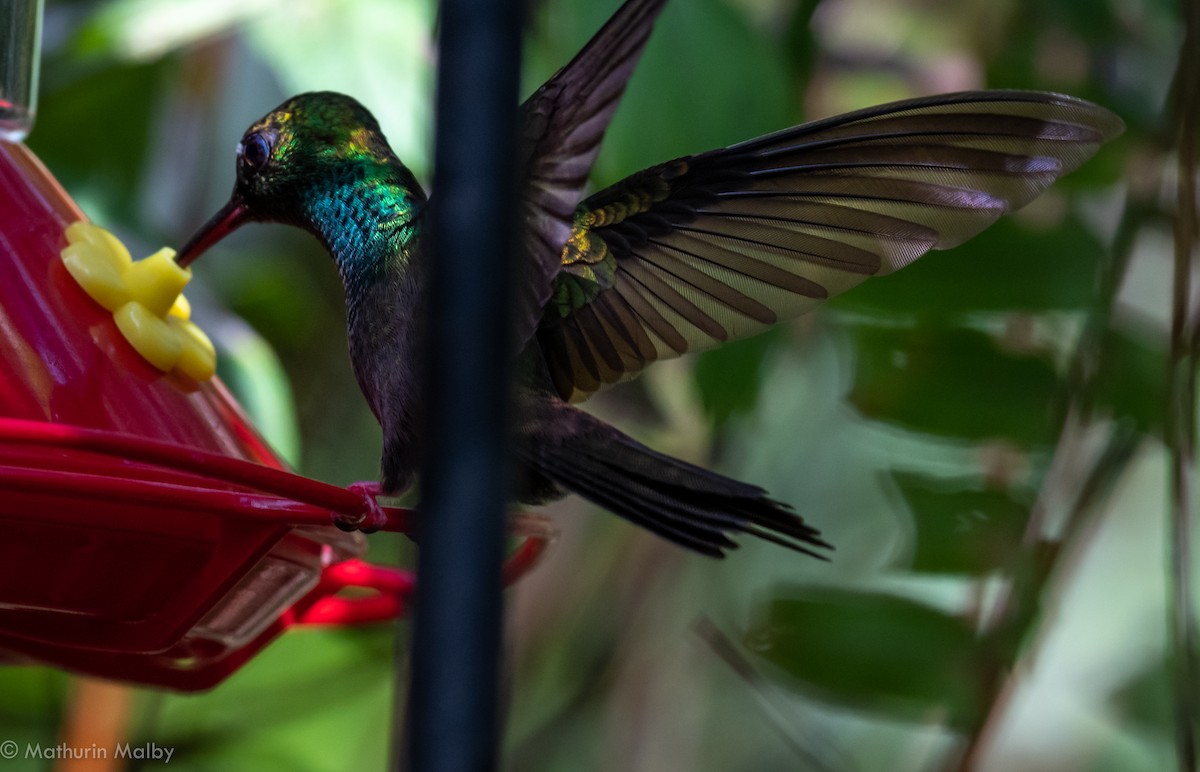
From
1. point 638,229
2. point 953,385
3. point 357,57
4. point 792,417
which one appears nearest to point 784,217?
point 638,229

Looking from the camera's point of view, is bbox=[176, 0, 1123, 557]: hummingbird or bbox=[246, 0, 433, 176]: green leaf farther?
bbox=[246, 0, 433, 176]: green leaf

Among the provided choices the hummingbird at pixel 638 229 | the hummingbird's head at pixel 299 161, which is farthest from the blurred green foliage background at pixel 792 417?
the hummingbird's head at pixel 299 161

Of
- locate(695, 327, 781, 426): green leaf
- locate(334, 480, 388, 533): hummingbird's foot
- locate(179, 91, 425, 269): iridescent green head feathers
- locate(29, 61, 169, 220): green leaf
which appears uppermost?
locate(29, 61, 169, 220): green leaf

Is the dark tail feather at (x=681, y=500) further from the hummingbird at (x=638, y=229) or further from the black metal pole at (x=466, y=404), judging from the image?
the black metal pole at (x=466, y=404)

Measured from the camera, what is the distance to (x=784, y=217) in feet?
4.18

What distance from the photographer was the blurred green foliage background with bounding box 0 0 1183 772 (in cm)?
184

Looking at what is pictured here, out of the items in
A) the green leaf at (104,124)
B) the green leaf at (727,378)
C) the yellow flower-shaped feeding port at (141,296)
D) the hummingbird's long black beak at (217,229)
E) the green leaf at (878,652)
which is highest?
the green leaf at (104,124)

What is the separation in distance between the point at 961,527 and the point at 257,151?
1.10m

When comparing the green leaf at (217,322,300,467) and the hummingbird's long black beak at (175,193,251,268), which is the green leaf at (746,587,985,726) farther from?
the hummingbird's long black beak at (175,193,251,268)

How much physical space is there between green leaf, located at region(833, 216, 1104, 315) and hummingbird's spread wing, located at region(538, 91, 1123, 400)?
23.6 inches

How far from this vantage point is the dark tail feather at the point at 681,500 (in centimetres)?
99

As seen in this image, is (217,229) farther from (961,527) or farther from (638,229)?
(961,527)

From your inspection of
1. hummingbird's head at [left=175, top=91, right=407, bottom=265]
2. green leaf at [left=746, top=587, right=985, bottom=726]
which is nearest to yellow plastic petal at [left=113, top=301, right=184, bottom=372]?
hummingbird's head at [left=175, top=91, right=407, bottom=265]

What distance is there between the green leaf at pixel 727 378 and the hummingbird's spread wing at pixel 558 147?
2.42ft
